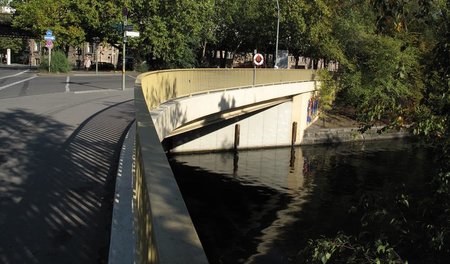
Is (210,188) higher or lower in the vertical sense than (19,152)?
lower

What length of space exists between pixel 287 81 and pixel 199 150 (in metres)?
6.98

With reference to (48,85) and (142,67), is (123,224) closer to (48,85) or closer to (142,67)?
(48,85)

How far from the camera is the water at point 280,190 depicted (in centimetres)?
1686

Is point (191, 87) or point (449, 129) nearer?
point (449, 129)

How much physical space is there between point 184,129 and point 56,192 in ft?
39.8

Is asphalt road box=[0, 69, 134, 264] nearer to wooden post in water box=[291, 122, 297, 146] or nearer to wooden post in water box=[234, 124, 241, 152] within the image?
wooden post in water box=[234, 124, 241, 152]

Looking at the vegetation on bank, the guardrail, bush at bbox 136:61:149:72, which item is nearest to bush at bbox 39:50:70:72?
the vegetation on bank

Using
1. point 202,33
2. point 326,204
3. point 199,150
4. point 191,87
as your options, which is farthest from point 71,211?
point 202,33

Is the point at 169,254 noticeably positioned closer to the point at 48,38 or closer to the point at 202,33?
the point at 48,38

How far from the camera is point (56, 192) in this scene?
673 centimetres

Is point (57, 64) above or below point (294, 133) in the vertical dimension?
above

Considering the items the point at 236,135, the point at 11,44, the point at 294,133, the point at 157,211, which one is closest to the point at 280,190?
the point at 236,135

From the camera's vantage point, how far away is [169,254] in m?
1.84

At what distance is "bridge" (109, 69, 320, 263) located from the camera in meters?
2.17
